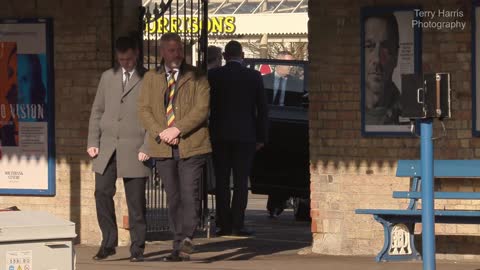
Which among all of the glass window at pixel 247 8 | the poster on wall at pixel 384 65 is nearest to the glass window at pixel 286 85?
the poster on wall at pixel 384 65

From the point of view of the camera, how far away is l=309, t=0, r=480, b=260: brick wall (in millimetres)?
11531

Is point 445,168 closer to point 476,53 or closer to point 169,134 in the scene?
point 476,53

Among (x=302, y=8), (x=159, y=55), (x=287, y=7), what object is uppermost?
(x=287, y=7)

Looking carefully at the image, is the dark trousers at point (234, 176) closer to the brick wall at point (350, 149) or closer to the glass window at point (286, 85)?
the brick wall at point (350, 149)

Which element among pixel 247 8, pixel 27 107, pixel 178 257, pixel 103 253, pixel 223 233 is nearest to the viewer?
pixel 178 257

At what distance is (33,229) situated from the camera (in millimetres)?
6473

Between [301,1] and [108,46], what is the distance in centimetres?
2753

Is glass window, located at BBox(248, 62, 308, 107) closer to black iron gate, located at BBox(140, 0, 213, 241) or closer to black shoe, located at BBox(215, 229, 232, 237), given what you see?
black iron gate, located at BBox(140, 0, 213, 241)

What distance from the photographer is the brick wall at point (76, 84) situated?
12703mm

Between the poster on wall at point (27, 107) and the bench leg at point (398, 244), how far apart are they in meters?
3.58

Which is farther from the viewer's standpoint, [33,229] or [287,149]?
[287,149]

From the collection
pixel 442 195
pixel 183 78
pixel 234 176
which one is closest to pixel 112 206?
pixel 183 78

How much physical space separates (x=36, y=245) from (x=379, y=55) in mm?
5812

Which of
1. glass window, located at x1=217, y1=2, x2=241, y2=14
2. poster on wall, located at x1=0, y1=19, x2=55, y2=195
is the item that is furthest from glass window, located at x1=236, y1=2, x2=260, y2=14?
poster on wall, located at x1=0, y1=19, x2=55, y2=195
